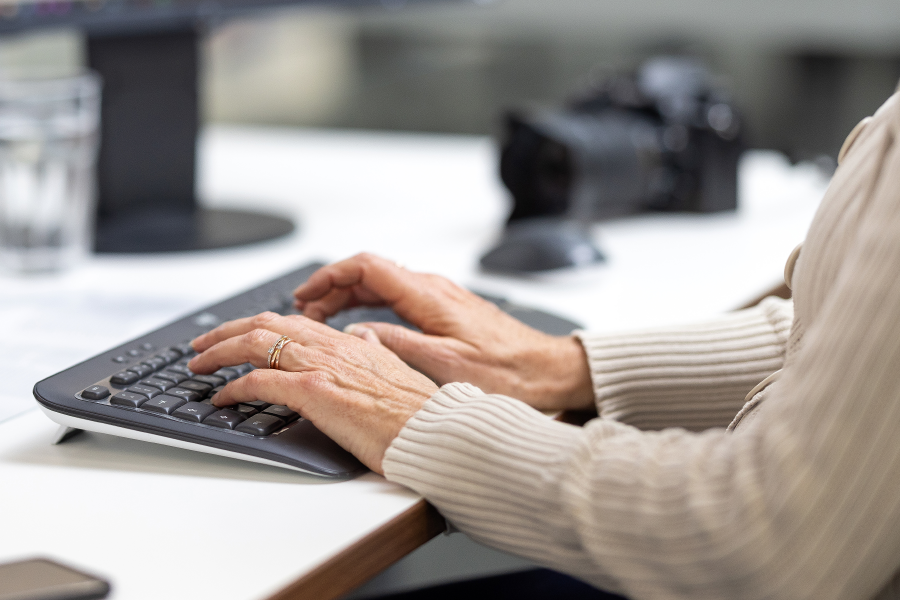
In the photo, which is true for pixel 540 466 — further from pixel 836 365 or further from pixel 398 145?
pixel 398 145

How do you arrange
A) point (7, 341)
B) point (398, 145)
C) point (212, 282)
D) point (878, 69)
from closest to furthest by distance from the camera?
1. point (7, 341)
2. point (212, 282)
3. point (398, 145)
4. point (878, 69)

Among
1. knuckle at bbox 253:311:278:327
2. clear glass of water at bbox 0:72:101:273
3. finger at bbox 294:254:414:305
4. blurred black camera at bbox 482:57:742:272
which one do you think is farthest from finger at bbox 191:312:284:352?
blurred black camera at bbox 482:57:742:272

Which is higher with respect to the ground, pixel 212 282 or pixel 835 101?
pixel 835 101

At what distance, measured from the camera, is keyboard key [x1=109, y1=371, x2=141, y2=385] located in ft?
1.92

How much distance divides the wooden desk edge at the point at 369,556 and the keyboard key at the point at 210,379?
0.52 ft

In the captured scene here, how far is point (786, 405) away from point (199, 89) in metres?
0.87

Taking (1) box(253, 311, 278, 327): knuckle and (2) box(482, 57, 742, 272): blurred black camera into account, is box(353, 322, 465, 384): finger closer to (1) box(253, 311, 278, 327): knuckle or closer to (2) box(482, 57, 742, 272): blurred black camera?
(1) box(253, 311, 278, 327): knuckle

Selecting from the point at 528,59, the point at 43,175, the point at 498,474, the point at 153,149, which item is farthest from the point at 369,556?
the point at 528,59

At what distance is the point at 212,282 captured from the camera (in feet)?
3.00

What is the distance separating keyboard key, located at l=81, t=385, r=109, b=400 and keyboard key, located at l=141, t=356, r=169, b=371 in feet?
0.13

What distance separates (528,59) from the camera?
2.03 meters

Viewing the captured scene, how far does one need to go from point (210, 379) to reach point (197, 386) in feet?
0.05

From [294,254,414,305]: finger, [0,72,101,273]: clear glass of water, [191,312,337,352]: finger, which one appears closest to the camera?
[191,312,337,352]: finger

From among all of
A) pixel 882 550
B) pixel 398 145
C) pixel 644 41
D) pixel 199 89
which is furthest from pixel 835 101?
pixel 882 550
